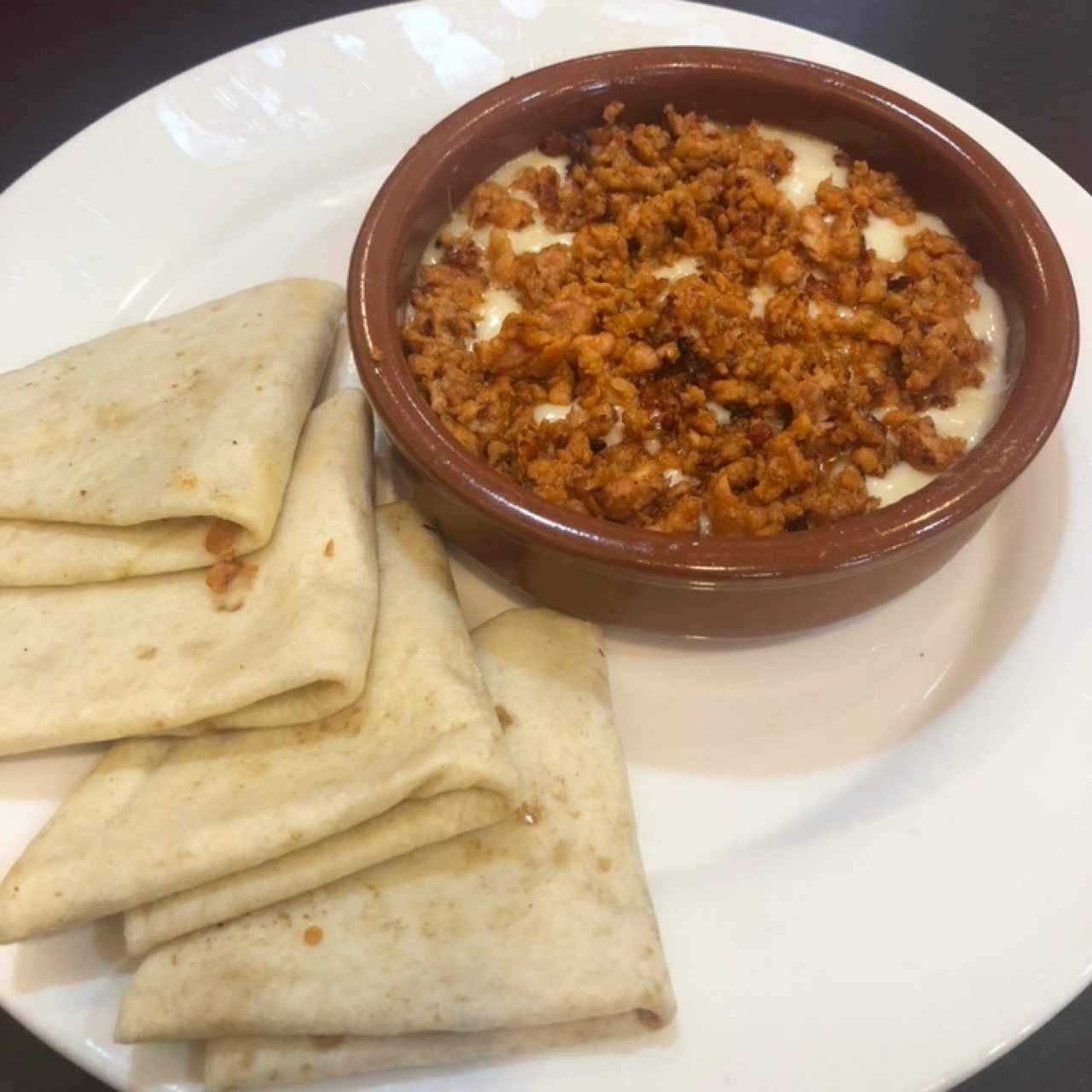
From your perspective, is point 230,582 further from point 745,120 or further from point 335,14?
point 335,14

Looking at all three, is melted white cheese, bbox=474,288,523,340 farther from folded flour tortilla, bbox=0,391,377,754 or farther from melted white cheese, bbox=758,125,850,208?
melted white cheese, bbox=758,125,850,208

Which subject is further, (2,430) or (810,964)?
(2,430)

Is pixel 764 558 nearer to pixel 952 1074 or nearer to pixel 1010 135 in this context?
pixel 952 1074

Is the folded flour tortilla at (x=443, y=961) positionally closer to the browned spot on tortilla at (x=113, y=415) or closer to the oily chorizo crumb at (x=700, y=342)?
the oily chorizo crumb at (x=700, y=342)

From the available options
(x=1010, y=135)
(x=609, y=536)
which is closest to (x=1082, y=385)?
(x=1010, y=135)

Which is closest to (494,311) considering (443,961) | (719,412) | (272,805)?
(719,412)

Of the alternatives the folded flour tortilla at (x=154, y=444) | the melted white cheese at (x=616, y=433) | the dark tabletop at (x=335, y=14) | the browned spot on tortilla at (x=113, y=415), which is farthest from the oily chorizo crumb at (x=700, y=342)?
the dark tabletop at (x=335, y=14)
